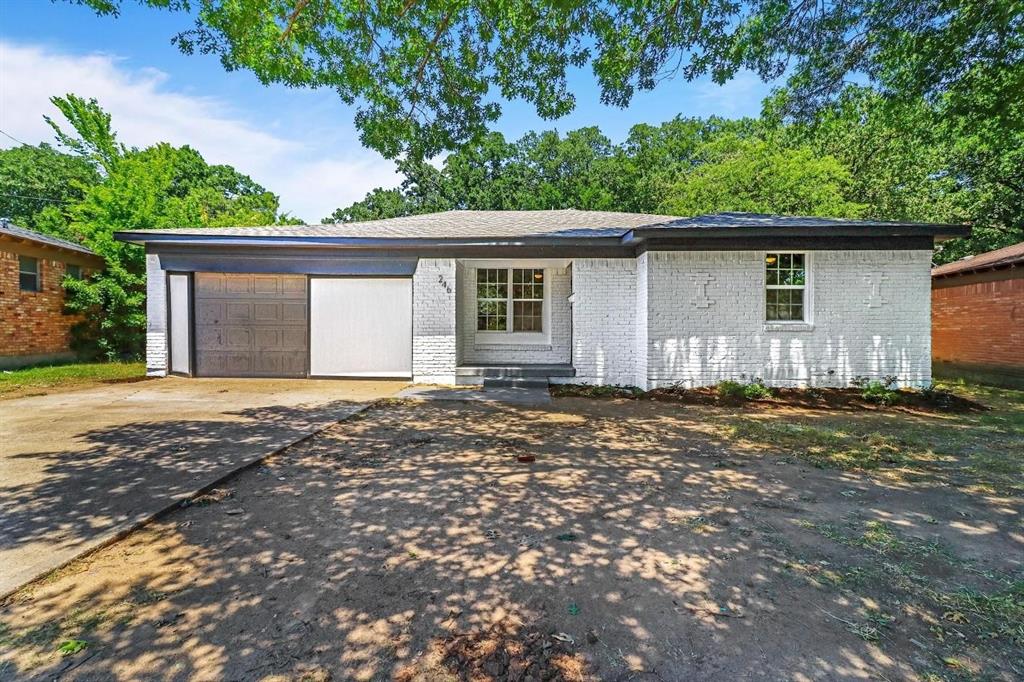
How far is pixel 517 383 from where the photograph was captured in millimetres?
9961

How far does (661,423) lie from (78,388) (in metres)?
10.6

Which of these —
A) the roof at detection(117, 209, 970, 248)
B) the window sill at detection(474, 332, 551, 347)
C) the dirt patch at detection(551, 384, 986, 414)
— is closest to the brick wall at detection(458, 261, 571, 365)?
the window sill at detection(474, 332, 551, 347)

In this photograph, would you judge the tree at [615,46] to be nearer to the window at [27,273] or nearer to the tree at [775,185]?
the window at [27,273]

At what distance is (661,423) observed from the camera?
668 centimetres

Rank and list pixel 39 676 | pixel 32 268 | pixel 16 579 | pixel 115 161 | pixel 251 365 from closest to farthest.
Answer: pixel 39 676
pixel 16 579
pixel 251 365
pixel 32 268
pixel 115 161

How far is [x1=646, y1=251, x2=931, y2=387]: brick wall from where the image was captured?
9000mm

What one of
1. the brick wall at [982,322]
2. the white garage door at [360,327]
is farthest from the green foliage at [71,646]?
the brick wall at [982,322]

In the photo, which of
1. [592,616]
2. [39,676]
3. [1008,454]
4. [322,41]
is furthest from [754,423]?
[322,41]

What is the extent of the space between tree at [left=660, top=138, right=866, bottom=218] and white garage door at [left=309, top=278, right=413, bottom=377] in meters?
16.7

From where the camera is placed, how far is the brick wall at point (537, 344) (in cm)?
1138

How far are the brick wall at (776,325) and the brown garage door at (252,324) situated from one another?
755 cm

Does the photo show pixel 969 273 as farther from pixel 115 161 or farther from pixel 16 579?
pixel 115 161

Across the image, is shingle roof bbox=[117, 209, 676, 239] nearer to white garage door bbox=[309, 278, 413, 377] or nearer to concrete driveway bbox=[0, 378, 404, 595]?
white garage door bbox=[309, 278, 413, 377]

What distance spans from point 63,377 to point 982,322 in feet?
72.4
